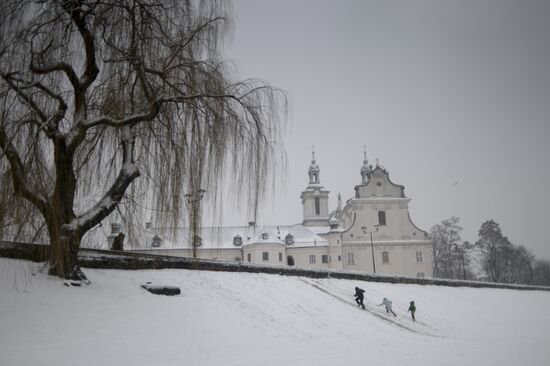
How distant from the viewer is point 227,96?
40.2ft

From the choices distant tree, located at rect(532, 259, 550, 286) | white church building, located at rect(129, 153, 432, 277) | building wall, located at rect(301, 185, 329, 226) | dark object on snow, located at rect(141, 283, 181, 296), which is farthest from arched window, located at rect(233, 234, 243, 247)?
distant tree, located at rect(532, 259, 550, 286)

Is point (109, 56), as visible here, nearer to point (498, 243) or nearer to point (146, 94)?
point (146, 94)

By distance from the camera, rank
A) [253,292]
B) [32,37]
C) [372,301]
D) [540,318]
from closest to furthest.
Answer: [32,37], [253,292], [372,301], [540,318]

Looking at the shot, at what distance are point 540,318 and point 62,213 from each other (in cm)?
3126

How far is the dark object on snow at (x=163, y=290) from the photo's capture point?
1405 cm

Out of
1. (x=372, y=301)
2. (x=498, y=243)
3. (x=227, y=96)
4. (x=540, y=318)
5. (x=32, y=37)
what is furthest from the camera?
(x=498, y=243)

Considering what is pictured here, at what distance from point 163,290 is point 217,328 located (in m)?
2.52

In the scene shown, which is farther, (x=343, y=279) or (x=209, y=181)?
(x=343, y=279)

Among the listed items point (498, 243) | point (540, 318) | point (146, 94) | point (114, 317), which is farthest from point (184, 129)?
point (498, 243)

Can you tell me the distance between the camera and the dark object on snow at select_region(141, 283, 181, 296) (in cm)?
1405

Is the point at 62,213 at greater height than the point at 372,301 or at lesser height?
greater

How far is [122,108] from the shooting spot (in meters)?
12.1

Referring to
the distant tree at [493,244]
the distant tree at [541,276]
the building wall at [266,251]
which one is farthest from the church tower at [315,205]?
the distant tree at [541,276]

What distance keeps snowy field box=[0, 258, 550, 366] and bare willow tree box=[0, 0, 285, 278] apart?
4.70ft
